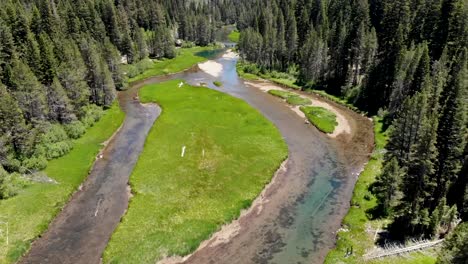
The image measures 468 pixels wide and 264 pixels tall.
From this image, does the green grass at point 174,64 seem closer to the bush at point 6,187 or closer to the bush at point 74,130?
the bush at point 74,130

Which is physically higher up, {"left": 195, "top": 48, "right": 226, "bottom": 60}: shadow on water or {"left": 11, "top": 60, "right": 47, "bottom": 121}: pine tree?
{"left": 11, "top": 60, "right": 47, "bottom": 121}: pine tree

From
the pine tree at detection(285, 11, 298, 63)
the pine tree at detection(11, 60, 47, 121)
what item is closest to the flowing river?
the pine tree at detection(11, 60, 47, 121)

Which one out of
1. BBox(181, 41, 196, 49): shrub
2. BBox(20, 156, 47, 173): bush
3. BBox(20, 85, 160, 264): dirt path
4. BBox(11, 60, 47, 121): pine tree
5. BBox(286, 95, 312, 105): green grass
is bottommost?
BBox(20, 85, 160, 264): dirt path

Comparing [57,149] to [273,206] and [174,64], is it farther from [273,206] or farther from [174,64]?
[174,64]

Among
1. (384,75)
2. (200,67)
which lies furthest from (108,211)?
(200,67)

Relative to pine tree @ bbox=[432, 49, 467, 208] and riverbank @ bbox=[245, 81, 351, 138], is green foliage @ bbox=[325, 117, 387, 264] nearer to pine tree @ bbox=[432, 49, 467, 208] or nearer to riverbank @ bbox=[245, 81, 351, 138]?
pine tree @ bbox=[432, 49, 467, 208]
